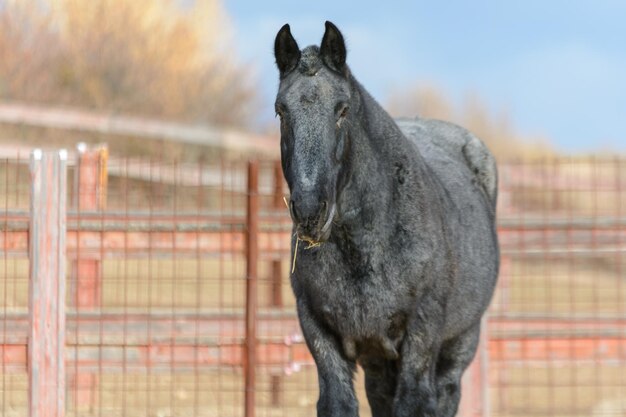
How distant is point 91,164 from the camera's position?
9.80 metres

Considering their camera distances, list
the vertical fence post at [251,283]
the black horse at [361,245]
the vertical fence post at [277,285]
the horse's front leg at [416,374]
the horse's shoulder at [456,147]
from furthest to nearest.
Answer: the vertical fence post at [277,285] → the vertical fence post at [251,283] → the horse's shoulder at [456,147] → the horse's front leg at [416,374] → the black horse at [361,245]

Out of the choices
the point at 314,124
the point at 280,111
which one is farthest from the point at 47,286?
the point at 314,124

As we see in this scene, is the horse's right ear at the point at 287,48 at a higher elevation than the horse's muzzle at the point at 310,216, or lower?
higher

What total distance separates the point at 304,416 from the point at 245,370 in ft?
5.16

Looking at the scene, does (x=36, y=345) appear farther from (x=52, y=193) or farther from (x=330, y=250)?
(x=330, y=250)

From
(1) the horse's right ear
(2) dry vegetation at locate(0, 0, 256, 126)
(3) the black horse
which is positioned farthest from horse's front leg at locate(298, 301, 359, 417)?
(2) dry vegetation at locate(0, 0, 256, 126)

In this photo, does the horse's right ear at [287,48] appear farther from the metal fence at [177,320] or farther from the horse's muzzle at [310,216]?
the metal fence at [177,320]

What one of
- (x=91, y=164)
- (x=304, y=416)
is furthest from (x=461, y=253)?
(x=91, y=164)

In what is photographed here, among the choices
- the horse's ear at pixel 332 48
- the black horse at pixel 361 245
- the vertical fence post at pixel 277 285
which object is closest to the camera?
the black horse at pixel 361 245

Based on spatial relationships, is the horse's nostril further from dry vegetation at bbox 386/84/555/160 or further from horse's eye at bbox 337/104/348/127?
dry vegetation at bbox 386/84/555/160

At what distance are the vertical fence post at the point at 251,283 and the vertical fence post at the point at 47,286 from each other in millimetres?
1163

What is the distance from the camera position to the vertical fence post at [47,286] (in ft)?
24.9

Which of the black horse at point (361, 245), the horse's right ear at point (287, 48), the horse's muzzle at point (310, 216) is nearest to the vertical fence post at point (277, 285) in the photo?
the black horse at point (361, 245)

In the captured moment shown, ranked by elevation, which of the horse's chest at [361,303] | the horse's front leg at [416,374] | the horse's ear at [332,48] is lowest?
the horse's front leg at [416,374]
